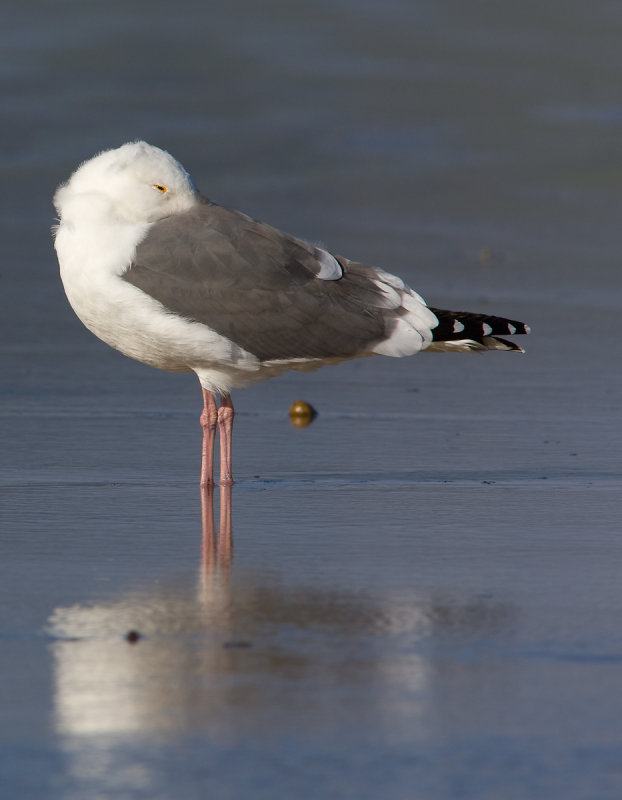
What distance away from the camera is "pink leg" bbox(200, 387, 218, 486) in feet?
16.3

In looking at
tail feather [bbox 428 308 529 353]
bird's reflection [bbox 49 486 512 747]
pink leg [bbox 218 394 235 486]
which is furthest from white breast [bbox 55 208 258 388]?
bird's reflection [bbox 49 486 512 747]

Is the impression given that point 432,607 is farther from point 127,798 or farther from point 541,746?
point 127,798

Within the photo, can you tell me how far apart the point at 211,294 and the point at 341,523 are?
1173mm

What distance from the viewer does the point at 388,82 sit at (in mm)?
13656

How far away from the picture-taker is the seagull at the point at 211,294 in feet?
16.6

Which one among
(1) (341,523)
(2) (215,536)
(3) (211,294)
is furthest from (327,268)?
(2) (215,536)

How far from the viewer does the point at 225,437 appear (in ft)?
17.2

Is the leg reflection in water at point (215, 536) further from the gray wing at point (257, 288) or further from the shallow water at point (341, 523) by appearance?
the gray wing at point (257, 288)

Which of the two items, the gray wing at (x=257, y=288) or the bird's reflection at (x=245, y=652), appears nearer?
the bird's reflection at (x=245, y=652)

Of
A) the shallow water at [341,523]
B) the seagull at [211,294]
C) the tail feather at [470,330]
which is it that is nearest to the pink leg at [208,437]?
the seagull at [211,294]

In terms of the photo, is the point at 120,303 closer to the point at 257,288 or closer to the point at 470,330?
the point at 257,288

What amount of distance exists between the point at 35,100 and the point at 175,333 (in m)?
8.32

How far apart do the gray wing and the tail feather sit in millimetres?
186

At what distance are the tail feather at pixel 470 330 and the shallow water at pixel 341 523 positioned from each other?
373mm
